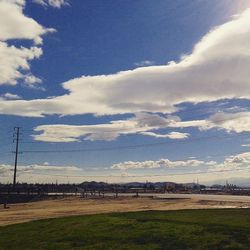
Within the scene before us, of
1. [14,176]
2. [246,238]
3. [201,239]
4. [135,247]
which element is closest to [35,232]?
[135,247]

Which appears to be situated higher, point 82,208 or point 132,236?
point 82,208

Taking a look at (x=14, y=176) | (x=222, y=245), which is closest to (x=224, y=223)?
(x=222, y=245)

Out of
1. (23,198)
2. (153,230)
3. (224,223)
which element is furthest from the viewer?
(23,198)

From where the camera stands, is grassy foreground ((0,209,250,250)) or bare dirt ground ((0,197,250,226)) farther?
bare dirt ground ((0,197,250,226))

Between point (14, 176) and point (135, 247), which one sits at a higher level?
point (14, 176)

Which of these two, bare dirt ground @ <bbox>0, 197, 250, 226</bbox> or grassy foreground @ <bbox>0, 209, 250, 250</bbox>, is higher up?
bare dirt ground @ <bbox>0, 197, 250, 226</bbox>

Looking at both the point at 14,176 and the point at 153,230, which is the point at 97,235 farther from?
the point at 14,176

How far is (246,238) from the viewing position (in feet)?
59.5

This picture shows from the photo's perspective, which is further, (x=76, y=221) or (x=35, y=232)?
(x=76, y=221)

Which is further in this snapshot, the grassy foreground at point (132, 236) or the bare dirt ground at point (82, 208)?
the bare dirt ground at point (82, 208)

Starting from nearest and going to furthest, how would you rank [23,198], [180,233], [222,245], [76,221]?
[222,245] < [180,233] < [76,221] < [23,198]

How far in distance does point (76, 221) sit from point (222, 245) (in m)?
13.4

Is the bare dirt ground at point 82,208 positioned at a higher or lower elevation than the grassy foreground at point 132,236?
higher

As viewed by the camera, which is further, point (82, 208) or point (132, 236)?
point (82, 208)
